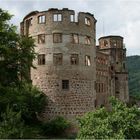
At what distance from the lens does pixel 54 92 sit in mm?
41094

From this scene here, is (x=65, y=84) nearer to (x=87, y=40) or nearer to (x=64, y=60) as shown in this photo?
(x=64, y=60)

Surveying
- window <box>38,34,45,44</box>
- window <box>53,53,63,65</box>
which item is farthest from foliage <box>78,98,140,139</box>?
window <box>38,34,45,44</box>

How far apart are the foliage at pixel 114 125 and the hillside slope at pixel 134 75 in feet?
264

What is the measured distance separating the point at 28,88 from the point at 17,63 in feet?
32.2

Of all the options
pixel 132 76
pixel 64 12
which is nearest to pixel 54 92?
pixel 64 12

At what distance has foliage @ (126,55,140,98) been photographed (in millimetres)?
114713

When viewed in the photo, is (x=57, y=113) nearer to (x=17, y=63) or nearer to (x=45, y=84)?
(x=45, y=84)

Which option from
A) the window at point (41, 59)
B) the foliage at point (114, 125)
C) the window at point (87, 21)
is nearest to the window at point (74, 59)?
the window at point (41, 59)

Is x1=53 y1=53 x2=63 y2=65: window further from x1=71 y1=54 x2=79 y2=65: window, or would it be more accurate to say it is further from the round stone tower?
x1=71 y1=54 x2=79 y2=65: window

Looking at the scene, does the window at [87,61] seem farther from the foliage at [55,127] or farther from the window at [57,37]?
the foliage at [55,127]

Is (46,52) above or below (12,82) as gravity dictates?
above

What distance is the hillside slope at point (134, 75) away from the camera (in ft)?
375

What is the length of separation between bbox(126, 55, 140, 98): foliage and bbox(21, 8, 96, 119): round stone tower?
62.4m

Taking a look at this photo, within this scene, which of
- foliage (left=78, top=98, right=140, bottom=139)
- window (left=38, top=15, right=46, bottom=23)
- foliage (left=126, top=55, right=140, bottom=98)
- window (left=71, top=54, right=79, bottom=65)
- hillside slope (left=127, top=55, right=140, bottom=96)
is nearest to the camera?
foliage (left=78, top=98, right=140, bottom=139)
